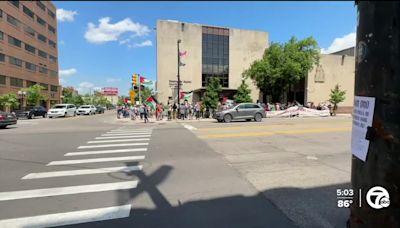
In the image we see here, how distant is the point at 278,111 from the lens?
32625mm

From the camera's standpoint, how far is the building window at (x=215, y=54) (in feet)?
165

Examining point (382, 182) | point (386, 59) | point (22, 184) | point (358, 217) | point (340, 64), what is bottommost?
point (22, 184)

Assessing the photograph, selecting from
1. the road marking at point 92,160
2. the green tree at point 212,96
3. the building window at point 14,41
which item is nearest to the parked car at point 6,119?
the road marking at point 92,160

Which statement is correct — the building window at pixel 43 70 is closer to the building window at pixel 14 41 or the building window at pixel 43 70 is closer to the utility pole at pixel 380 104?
the building window at pixel 14 41

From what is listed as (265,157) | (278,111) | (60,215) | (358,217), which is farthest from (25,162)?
(278,111)

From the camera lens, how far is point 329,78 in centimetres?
5278

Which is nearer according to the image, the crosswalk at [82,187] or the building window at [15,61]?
the crosswalk at [82,187]

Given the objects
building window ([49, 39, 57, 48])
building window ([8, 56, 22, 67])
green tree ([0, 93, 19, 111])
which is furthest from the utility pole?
building window ([49, 39, 57, 48])

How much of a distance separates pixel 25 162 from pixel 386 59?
9.00m

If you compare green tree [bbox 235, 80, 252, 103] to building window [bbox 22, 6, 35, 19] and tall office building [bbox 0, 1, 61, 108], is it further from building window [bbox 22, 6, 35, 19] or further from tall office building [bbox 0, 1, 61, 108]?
building window [bbox 22, 6, 35, 19]

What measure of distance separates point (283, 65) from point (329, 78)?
1709 cm

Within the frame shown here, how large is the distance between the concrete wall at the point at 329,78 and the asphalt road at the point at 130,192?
46.9 m

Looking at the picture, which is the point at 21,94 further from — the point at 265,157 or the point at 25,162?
the point at 265,157

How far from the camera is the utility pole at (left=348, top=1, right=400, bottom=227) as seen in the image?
5.84ft
